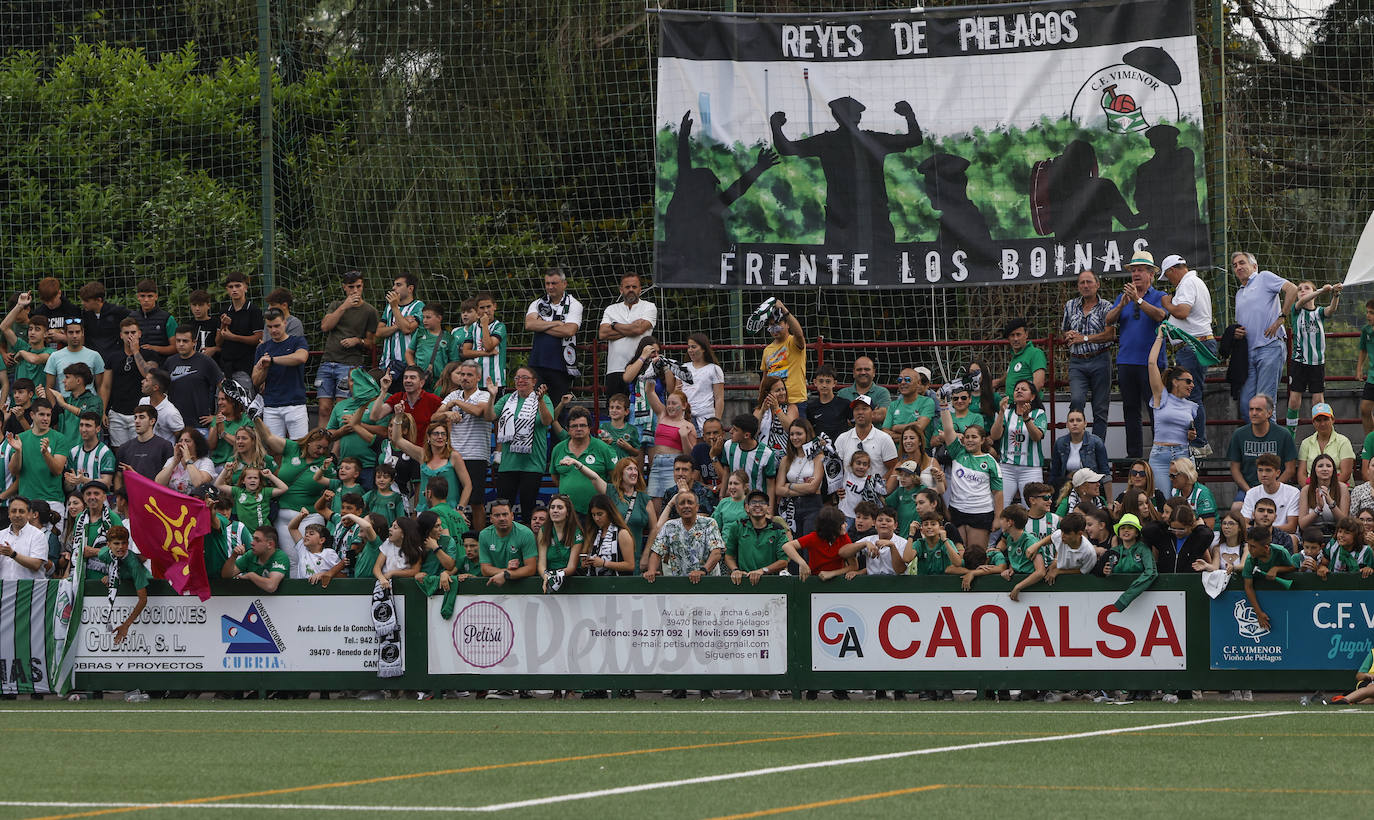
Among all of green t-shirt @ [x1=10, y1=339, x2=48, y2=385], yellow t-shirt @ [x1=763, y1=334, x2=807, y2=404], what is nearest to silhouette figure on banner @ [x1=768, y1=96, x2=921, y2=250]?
yellow t-shirt @ [x1=763, y1=334, x2=807, y2=404]

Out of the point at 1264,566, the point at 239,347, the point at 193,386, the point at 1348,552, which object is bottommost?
the point at 1264,566

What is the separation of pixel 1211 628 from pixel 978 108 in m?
7.56

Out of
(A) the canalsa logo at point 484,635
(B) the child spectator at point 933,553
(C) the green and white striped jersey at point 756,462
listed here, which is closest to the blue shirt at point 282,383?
(A) the canalsa logo at point 484,635

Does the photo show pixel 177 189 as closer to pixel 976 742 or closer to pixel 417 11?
pixel 417 11

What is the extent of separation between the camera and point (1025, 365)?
18.2 meters

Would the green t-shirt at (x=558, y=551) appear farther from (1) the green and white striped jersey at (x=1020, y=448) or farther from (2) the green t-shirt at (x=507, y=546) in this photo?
(1) the green and white striped jersey at (x=1020, y=448)

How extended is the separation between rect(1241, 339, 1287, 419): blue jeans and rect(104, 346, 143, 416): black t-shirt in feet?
38.5

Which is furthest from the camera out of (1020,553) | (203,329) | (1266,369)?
(203,329)

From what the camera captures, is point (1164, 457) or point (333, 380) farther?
point (333, 380)

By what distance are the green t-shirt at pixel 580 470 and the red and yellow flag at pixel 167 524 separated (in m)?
3.32

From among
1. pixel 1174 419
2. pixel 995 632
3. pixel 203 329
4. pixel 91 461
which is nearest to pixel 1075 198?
pixel 1174 419

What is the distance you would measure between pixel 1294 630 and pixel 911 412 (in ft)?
14.2

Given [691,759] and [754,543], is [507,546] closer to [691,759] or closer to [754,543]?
[754,543]

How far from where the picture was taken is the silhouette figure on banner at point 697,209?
20.3 meters
